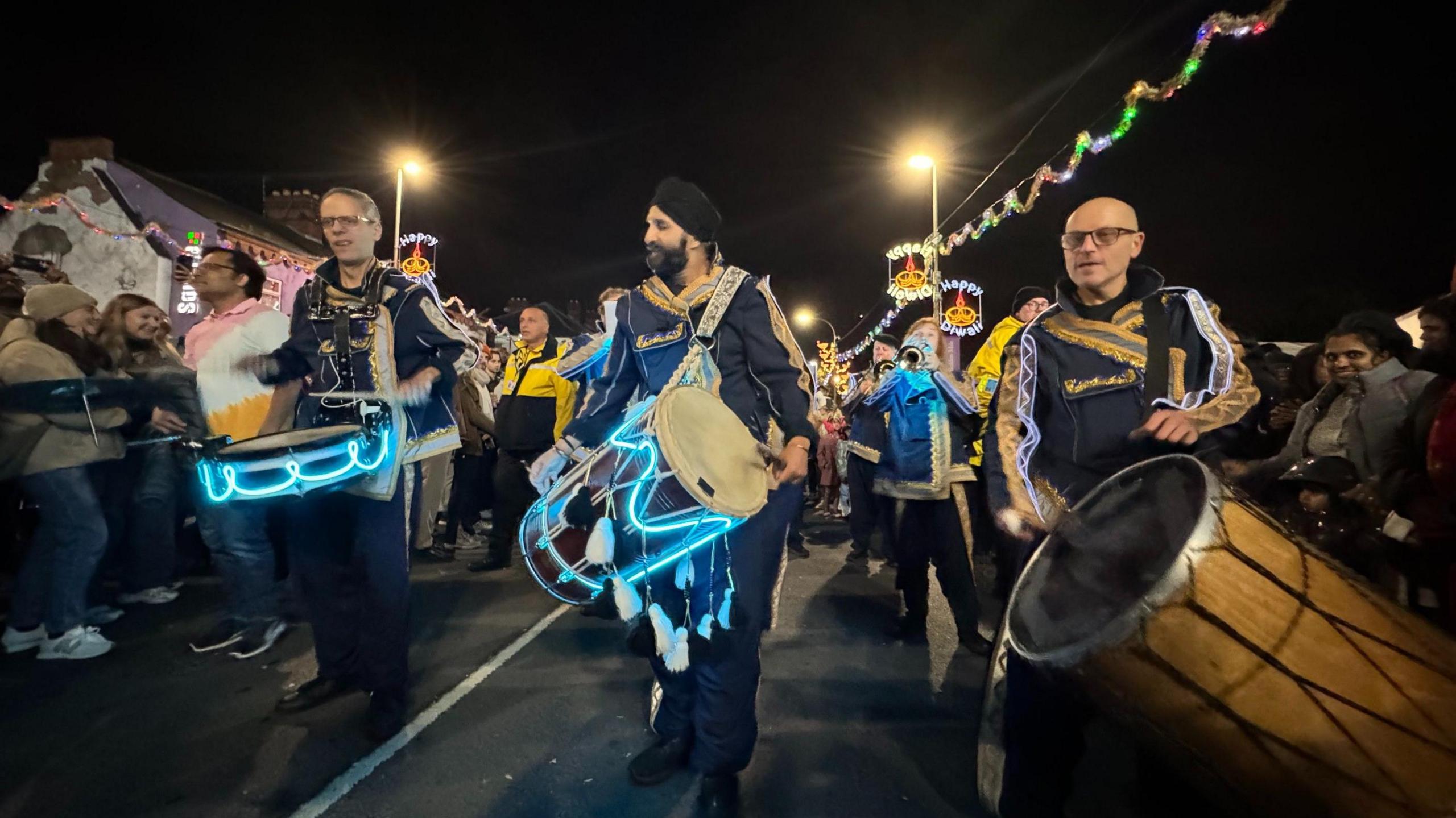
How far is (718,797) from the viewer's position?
94.1 inches

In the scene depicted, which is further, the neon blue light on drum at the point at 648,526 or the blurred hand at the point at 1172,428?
the neon blue light on drum at the point at 648,526

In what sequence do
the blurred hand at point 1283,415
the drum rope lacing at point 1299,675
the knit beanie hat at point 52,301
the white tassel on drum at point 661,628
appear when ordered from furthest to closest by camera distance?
the blurred hand at point 1283,415 < the knit beanie hat at point 52,301 < the white tassel on drum at point 661,628 < the drum rope lacing at point 1299,675

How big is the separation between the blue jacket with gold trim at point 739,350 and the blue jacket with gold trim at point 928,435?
6.64 feet

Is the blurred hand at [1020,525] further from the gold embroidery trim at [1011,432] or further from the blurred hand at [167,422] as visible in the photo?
the blurred hand at [167,422]

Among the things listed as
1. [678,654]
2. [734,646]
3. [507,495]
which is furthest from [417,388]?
[507,495]

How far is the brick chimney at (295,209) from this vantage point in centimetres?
2505

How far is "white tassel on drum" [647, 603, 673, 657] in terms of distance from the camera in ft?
7.84

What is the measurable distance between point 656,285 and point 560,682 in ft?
6.70

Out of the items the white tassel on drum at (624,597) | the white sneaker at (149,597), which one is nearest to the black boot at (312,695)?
the white tassel on drum at (624,597)

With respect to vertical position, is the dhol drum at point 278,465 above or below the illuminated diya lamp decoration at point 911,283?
below

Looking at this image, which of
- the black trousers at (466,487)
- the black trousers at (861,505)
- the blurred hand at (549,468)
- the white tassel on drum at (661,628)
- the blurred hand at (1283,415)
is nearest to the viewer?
the white tassel on drum at (661,628)

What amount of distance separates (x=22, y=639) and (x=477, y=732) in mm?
2850

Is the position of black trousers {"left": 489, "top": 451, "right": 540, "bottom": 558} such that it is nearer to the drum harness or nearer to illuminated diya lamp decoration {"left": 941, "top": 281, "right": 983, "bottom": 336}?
the drum harness

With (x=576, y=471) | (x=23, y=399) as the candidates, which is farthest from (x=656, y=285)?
(x=23, y=399)
